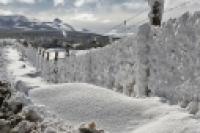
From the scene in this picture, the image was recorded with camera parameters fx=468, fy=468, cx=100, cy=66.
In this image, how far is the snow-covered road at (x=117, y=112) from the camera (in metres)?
7.15

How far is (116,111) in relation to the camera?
335 inches

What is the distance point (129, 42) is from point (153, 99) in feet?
9.05

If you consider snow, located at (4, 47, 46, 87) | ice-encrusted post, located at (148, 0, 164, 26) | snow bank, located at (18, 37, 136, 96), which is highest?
ice-encrusted post, located at (148, 0, 164, 26)

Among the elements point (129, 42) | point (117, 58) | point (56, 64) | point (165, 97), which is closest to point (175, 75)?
point (165, 97)

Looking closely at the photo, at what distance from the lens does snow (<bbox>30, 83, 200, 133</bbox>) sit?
23.5 feet

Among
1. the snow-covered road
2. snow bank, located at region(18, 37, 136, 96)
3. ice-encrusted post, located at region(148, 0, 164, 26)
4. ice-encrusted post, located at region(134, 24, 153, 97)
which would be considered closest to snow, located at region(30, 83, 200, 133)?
the snow-covered road

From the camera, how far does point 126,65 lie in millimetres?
11555

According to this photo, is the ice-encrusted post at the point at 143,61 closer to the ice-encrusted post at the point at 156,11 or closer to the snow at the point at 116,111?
the ice-encrusted post at the point at 156,11

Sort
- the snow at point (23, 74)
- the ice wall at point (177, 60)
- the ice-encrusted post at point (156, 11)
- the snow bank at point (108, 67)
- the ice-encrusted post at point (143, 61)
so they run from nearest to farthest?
1. the ice wall at point (177, 60)
2. the ice-encrusted post at point (143, 61)
3. the ice-encrusted post at point (156, 11)
4. the snow bank at point (108, 67)
5. the snow at point (23, 74)

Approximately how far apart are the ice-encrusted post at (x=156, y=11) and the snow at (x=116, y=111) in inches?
90.7

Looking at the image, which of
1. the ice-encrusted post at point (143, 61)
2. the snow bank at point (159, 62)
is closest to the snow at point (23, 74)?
the snow bank at point (159, 62)

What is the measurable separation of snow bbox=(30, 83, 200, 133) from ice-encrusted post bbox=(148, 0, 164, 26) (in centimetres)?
230

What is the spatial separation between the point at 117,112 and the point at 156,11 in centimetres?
351

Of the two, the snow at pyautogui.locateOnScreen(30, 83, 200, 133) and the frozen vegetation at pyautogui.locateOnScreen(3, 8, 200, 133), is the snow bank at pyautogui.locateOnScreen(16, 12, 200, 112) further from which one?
the snow at pyautogui.locateOnScreen(30, 83, 200, 133)
